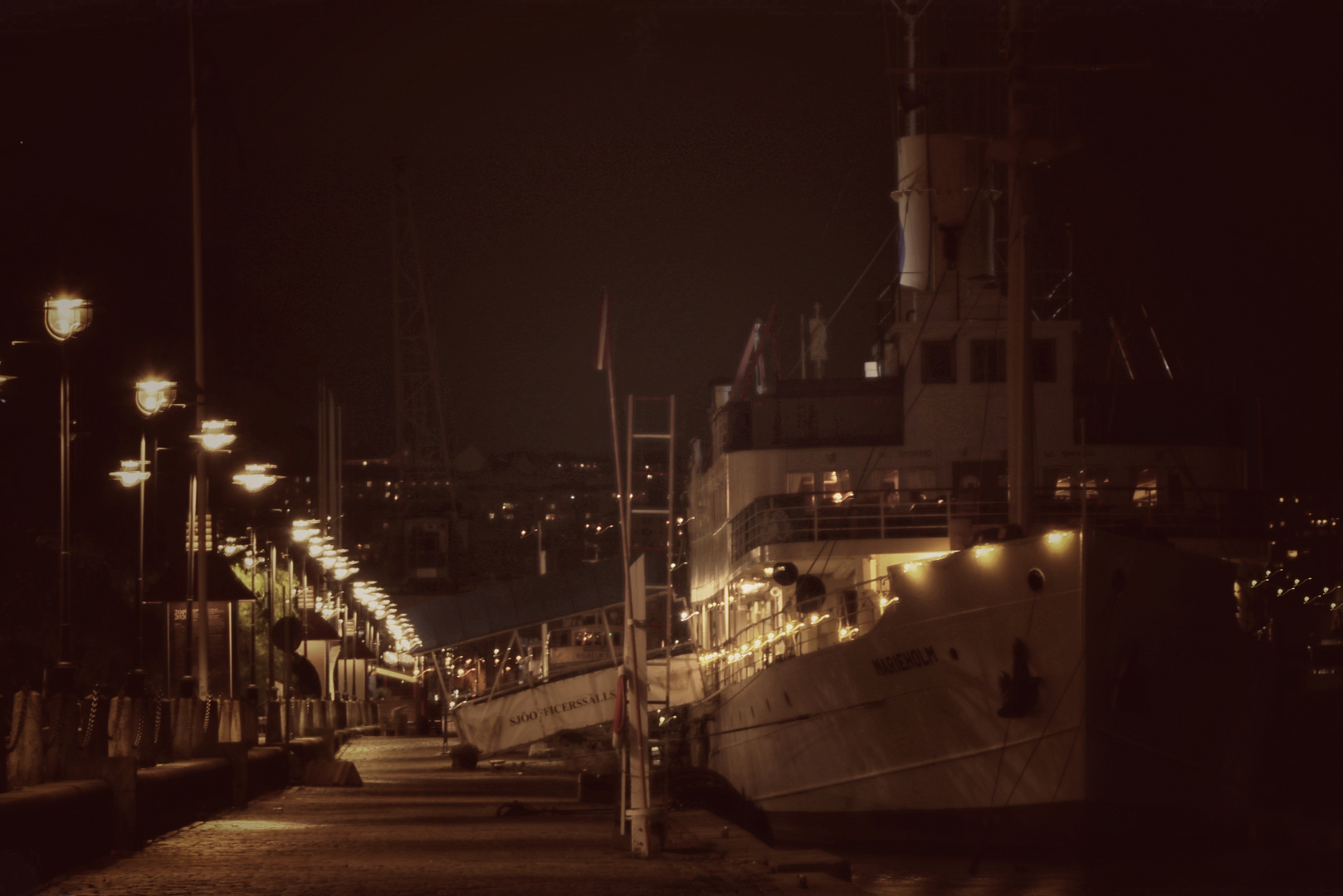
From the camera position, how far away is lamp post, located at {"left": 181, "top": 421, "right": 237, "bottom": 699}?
2969 centimetres

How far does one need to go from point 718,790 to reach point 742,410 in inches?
270

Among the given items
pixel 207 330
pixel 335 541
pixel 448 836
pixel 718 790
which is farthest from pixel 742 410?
pixel 335 541

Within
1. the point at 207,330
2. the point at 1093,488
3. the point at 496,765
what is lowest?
the point at 496,765

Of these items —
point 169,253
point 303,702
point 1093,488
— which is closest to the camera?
point 1093,488

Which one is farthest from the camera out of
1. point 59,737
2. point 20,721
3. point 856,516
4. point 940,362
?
point 940,362

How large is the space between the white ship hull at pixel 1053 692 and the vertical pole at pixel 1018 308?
4.12 ft

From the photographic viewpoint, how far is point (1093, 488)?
27.0 m

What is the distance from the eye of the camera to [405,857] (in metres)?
16.8

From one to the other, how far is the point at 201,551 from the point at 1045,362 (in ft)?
51.1

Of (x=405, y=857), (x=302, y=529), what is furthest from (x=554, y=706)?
(x=405, y=857)

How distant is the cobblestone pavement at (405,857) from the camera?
14.2 meters

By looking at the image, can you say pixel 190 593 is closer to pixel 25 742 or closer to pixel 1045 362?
pixel 1045 362

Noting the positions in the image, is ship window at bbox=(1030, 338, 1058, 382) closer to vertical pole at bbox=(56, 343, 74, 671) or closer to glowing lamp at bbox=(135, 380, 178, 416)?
glowing lamp at bbox=(135, 380, 178, 416)

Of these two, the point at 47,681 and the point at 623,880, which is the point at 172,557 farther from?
the point at 623,880
